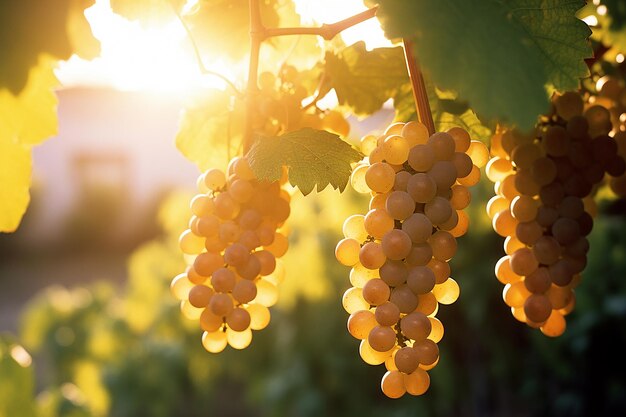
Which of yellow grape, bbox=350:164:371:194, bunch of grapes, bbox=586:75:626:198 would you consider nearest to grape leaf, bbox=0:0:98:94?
yellow grape, bbox=350:164:371:194

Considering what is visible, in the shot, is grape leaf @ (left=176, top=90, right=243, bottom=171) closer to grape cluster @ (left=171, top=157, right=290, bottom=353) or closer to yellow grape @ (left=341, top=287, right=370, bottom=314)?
grape cluster @ (left=171, top=157, right=290, bottom=353)

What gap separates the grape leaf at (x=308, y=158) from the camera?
546 millimetres

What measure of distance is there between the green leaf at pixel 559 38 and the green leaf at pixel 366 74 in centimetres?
17

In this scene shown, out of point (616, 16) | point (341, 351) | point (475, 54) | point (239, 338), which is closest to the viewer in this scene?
point (475, 54)

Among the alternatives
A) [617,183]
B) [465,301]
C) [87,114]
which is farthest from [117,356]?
[87,114]

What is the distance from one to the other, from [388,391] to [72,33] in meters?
0.33

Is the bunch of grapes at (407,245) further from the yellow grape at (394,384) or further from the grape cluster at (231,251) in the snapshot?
the grape cluster at (231,251)

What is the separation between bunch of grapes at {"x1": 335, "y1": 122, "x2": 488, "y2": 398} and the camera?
52 cm

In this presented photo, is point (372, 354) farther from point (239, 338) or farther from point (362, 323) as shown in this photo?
point (239, 338)

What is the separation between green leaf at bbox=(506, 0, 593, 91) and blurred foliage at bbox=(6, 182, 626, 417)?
2.20 meters

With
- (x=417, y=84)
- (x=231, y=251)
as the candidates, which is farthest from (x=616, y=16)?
(x=231, y=251)

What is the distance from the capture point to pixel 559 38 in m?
0.52

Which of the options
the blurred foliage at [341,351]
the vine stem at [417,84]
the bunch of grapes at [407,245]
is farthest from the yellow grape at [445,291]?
the blurred foliage at [341,351]

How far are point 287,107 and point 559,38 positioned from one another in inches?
9.2
